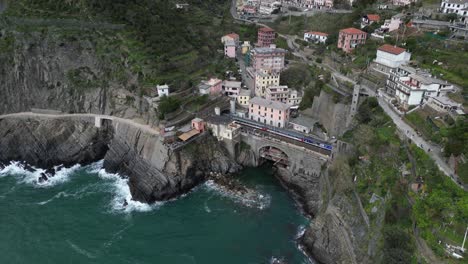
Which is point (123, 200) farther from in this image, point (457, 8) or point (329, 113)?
point (457, 8)

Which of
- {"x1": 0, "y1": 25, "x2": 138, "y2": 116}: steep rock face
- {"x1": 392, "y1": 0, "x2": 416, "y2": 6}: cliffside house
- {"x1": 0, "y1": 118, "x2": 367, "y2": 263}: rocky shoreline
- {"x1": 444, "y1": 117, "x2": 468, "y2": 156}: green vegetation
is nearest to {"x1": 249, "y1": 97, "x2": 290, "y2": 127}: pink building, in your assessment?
{"x1": 0, "y1": 118, "x2": 367, "y2": 263}: rocky shoreline

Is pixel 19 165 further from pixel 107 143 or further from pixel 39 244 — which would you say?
pixel 39 244

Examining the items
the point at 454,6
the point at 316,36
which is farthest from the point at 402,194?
the point at 316,36

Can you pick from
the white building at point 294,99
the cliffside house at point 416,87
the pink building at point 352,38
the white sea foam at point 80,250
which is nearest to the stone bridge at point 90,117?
the white sea foam at point 80,250

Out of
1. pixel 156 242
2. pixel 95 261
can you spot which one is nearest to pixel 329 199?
pixel 156 242

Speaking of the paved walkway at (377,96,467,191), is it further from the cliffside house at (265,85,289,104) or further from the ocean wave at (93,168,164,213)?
the ocean wave at (93,168,164,213)
